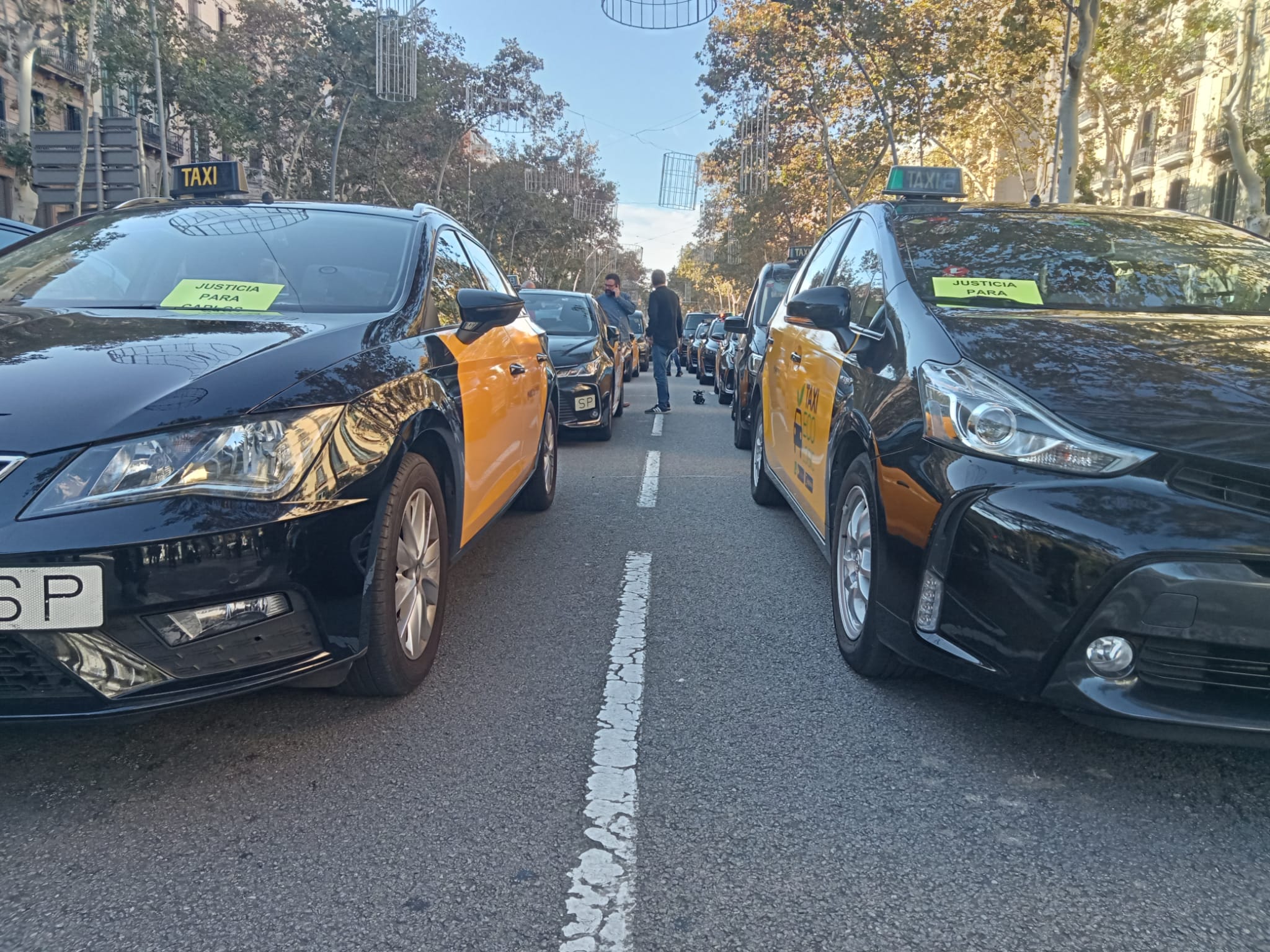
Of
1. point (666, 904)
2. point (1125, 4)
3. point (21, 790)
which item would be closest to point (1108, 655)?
point (666, 904)

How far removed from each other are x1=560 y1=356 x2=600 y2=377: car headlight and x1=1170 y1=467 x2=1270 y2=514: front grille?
7.02 metres

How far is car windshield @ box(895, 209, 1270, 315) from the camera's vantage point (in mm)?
3305

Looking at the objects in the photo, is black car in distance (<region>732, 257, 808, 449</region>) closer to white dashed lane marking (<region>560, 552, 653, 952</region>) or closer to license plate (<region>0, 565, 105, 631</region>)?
white dashed lane marking (<region>560, 552, 653, 952</region>)

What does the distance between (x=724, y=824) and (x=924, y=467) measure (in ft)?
3.42

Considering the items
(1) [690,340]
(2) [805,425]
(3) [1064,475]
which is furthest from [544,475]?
(1) [690,340]

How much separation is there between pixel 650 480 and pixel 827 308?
3638 mm

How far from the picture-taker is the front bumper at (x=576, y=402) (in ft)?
29.4

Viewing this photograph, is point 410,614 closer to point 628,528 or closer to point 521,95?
point 628,528

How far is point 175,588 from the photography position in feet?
7.23

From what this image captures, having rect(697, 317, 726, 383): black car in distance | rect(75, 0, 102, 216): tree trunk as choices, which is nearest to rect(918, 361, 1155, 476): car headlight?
rect(75, 0, 102, 216): tree trunk

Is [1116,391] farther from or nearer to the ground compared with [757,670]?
farther from the ground

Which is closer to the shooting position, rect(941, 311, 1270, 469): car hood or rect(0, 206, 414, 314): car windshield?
rect(941, 311, 1270, 469): car hood

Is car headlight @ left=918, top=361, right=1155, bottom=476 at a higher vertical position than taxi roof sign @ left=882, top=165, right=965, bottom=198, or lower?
lower

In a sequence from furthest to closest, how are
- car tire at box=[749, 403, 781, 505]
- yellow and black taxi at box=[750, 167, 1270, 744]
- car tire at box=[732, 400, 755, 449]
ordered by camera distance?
car tire at box=[732, 400, 755, 449] → car tire at box=[749, 403, 781, 505] → yellow and black taxi at box=[750, 167, 1270, 744]
